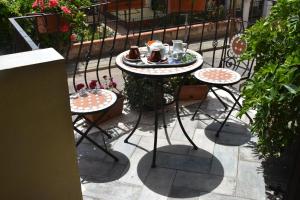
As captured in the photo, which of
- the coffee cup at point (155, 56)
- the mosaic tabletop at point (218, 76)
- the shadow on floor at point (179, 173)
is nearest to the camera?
the shadow on floor at point (179, 173)

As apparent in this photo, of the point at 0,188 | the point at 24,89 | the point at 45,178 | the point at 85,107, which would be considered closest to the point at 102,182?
the point at 85,107

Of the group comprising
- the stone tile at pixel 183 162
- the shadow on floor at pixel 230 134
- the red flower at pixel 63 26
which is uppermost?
the red flower at pixel 63 26

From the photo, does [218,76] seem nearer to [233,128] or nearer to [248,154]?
[233,128]

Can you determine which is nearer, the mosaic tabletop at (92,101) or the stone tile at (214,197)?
the stone tile at (214,197)

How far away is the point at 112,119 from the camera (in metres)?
3.77

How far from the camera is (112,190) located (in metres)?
2.72

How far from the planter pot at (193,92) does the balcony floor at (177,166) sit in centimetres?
47

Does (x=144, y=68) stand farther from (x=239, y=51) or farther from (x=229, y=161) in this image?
(x=239, y=51)

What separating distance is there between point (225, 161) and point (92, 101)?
4.16ft

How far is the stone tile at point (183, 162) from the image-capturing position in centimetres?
296

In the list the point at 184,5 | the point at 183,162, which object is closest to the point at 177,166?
the point at 183,162

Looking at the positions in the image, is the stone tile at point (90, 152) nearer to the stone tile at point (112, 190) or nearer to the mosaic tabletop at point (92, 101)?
the stone tile at point (112, 190)

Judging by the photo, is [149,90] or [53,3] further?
[53,3]

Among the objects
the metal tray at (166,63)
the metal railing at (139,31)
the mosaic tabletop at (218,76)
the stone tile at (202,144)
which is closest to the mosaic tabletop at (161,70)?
the metal tray at (166,63)
